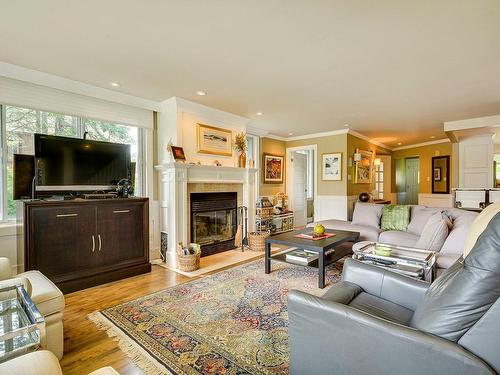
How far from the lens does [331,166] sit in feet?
20.3

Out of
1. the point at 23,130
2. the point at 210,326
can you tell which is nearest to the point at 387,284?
the point at 210,326

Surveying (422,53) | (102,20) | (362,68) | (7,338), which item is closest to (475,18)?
(422,53)

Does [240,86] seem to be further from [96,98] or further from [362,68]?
[96,98]

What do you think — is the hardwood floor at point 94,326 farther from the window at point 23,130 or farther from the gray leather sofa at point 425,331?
the window at point 23,130

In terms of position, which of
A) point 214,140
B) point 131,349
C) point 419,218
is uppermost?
point 214,140

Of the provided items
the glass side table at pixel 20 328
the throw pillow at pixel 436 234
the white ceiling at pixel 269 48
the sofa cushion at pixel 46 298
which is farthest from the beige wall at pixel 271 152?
the glass side table at pixel 20 328

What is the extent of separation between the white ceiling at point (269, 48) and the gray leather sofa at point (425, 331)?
5.21 ft

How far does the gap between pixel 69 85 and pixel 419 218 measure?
15.9 ft

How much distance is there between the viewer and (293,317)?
1338mm

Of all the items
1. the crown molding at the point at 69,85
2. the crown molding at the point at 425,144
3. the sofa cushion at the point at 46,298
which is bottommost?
the sofa cushion at the point at 46,298

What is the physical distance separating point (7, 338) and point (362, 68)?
133 inches

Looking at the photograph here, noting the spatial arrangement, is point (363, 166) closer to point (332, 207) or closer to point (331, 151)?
point (331, 151)

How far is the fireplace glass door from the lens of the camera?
4.25m

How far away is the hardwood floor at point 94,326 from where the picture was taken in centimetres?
169
